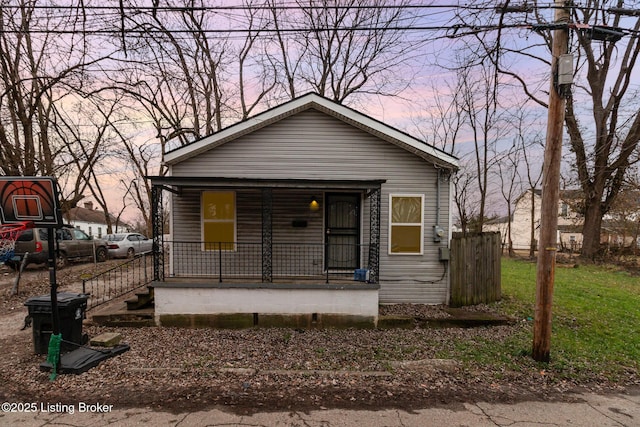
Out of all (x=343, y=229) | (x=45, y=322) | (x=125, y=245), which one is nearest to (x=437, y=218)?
(x=343, y=229)

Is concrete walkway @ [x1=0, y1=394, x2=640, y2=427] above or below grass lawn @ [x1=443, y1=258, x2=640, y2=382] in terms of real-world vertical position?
above

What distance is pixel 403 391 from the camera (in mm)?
3947

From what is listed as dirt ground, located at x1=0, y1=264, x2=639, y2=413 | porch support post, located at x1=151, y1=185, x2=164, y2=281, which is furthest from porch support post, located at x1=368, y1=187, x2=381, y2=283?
porch support post, located at x1=151, y1=185, x2=164, y2=281

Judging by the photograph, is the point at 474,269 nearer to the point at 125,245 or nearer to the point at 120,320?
the point at 120,320

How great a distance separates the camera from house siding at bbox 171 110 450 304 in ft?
25.1

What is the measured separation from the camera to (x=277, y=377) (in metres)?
4.24

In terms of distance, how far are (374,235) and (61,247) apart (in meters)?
13.3

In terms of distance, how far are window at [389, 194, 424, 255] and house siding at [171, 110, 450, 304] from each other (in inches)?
5.9

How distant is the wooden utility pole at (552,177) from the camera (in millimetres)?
4520

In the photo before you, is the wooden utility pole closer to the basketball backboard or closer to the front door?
the front door

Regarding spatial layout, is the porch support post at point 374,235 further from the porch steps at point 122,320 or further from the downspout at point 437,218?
the porch steps at point 122,320

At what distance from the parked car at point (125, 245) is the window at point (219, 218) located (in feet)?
37.5

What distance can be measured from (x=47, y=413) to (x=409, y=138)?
7547mm

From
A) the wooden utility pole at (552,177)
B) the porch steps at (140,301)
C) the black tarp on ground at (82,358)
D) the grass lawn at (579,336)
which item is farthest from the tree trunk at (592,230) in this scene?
the black tarp on ground at (82,358)
